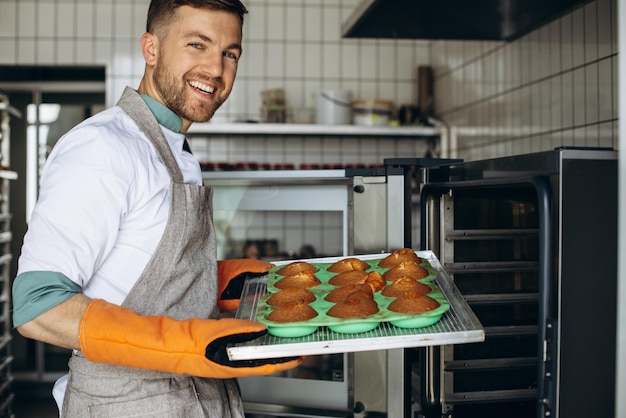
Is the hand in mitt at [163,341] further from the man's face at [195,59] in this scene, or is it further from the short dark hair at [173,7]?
the short dark hair at [173,7]

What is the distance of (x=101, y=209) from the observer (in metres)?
1.06

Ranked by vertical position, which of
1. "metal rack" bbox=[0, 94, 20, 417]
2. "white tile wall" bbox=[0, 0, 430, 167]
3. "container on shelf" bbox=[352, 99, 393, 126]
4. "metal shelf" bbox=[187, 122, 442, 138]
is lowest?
"metal rack" bbox=[0, 94, 20, 417]

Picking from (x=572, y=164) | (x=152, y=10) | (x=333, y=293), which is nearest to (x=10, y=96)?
(x=152, y=10)

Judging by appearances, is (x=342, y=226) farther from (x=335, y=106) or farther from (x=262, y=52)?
(x=262, y=52)

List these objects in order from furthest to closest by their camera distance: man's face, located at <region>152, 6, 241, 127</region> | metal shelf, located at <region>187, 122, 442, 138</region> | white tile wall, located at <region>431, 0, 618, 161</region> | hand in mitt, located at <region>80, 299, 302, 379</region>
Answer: metal shelf, located at <region>187, 122, 442, 138</region>
white tile wall, located at <region>431, 0, 618, 161</region>
man's face, located at <region>152, 6, 241, 127</region>
hand in mitt, located at <region>80, 299, 302, 379</region>

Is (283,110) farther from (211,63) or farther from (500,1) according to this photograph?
(211,63)

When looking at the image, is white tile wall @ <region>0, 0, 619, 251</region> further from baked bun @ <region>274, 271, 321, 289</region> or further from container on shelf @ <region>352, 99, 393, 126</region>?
baked bun @ <region>274, 271, 321, 289</region>

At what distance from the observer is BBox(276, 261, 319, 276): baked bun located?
54.4 inches

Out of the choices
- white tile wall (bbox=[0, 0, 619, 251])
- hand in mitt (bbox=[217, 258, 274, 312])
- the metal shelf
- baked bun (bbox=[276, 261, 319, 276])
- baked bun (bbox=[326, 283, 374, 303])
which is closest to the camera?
baked bun (bbox=[326, 283, 374, 303])

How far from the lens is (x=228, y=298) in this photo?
1.52m

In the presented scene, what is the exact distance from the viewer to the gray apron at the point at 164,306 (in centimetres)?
118

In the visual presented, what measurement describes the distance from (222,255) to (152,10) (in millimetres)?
1775

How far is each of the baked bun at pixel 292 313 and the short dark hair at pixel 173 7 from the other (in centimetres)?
62

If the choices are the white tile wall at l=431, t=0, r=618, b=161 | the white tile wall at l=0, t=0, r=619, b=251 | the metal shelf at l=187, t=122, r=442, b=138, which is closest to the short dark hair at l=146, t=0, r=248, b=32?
the white tile wall at l=431, t=0, r=618, b=161
